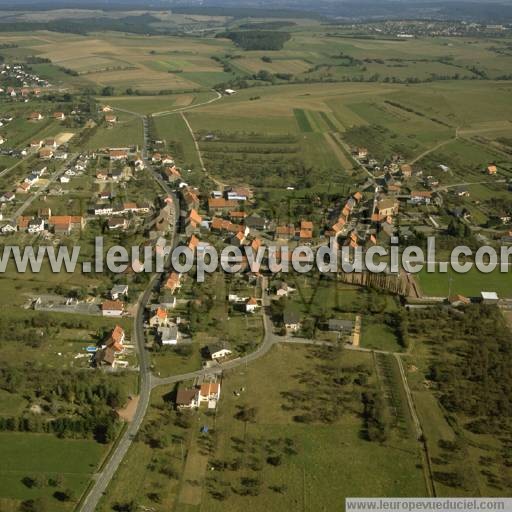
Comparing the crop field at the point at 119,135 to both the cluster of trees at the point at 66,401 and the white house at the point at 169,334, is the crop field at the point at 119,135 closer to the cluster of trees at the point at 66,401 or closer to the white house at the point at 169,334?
the white house at the point at 169,334

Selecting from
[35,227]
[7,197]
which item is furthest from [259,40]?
[35,227]

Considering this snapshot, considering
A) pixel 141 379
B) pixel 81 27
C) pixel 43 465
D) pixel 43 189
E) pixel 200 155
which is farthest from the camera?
pixel 81 27

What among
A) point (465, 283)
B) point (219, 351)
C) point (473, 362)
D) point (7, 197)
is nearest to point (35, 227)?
point (7, 197)

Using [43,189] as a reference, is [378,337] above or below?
below

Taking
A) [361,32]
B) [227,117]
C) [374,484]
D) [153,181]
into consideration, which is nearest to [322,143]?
[227,117]

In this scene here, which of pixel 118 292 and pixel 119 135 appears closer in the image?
pixel 118 292

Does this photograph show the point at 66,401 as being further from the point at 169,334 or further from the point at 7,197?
the point at 7,197

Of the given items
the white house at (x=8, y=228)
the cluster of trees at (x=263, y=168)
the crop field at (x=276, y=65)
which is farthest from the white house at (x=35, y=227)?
the crop field at (x=276, y=65)

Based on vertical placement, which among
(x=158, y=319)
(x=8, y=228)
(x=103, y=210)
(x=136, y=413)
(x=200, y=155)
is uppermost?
(x=200, y=155)

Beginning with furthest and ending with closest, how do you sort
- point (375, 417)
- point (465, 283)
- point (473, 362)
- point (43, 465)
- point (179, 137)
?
1. point (179, 137)
2. point (465, 283)
3. point (473, 362)
4. point (375, 417)
5. point (43, 465)
